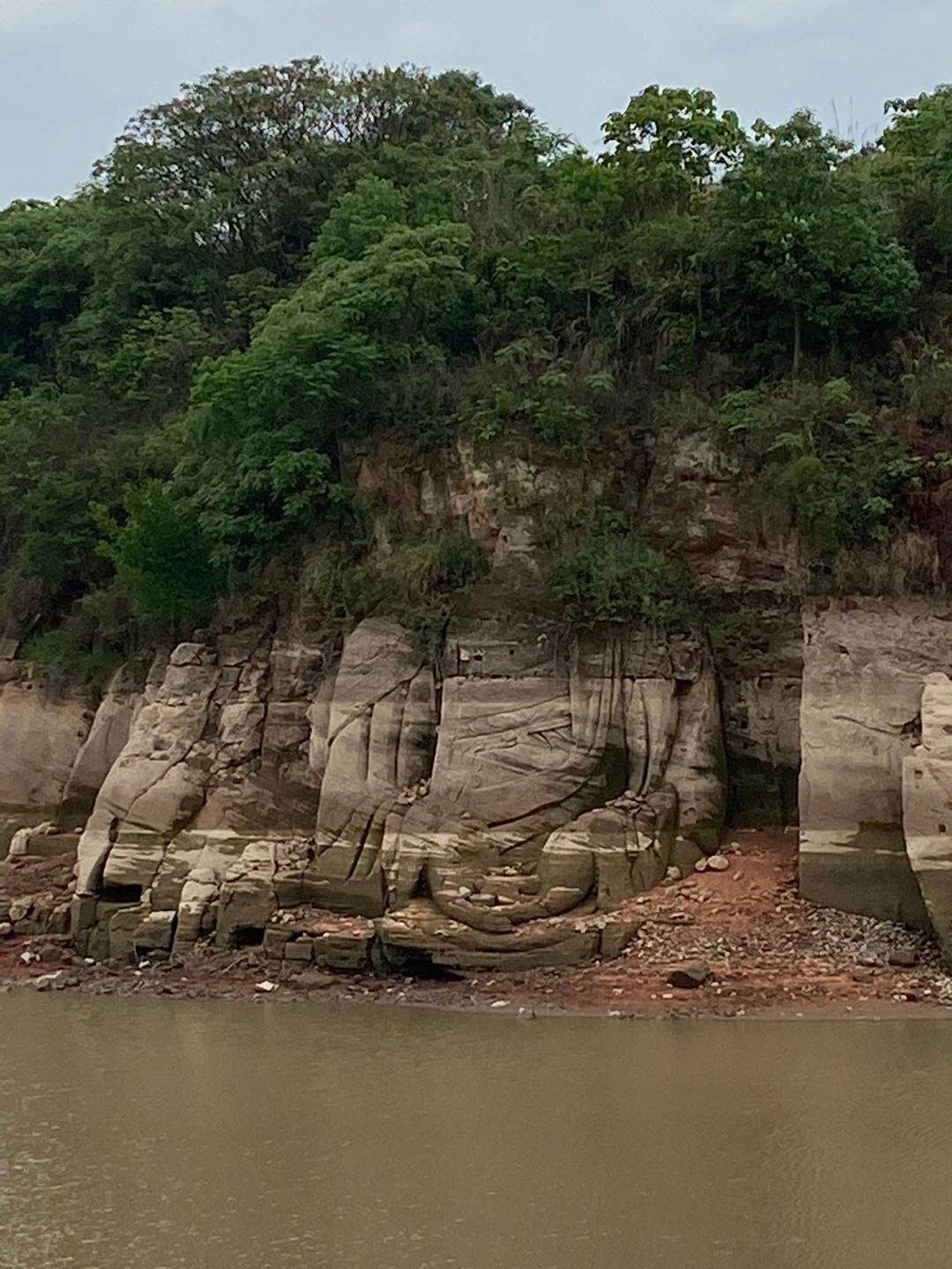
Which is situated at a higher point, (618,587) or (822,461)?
(822,461)

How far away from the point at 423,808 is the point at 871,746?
4971 mm

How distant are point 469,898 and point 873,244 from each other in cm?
957

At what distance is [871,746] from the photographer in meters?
16.5

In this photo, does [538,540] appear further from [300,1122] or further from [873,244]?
[300,1122]

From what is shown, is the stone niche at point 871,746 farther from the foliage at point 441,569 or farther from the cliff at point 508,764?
the foliage at point 441,569

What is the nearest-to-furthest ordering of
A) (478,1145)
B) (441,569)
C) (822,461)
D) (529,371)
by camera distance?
(478,1145) < (822,461) < (441,569) < (529,371)

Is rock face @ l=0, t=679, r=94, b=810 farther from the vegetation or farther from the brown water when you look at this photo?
the brown water

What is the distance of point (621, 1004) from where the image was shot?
15023 mm

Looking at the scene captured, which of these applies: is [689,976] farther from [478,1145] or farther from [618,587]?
[478,1145]

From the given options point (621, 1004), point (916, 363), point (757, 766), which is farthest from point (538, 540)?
point (621, 1004)

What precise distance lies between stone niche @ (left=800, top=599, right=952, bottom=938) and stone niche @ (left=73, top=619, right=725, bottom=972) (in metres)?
1.54

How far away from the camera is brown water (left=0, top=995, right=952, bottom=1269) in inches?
333

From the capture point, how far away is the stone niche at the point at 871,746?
625 inches

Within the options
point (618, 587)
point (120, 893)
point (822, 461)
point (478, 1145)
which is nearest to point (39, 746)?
point (120, 893)
